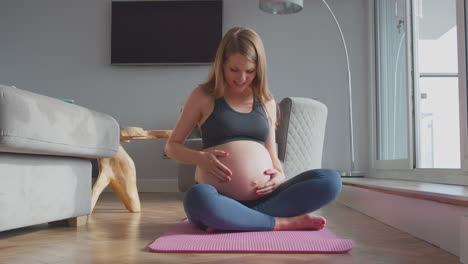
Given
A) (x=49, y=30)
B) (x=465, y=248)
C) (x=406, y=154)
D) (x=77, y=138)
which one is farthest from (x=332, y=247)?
(x=49, y=30)

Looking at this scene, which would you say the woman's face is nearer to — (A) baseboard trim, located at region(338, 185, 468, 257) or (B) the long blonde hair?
(B) the long blonde hair

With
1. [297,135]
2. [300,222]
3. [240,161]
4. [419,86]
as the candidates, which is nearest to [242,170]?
[240,161]

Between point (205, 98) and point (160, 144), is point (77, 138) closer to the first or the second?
point (205, 98)

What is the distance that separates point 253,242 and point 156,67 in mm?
3659

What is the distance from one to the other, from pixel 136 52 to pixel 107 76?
377 mm

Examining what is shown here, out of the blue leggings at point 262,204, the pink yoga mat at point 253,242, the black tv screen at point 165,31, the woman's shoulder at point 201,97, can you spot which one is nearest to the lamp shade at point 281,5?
the black tv screen at point 165,31

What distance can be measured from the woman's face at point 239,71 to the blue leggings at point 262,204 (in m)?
0.37

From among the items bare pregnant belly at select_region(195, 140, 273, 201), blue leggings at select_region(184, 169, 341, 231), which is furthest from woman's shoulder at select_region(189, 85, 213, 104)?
blue leggings at select_region(184, 169, 341, 231)

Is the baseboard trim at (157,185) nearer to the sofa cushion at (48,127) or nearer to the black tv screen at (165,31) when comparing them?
the black tv screen at (165,31)

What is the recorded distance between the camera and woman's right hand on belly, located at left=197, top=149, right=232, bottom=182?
5.24ft

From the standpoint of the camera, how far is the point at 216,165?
1.60 m

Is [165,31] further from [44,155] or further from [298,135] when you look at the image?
[44,155]

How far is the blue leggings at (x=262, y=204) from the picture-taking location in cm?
155

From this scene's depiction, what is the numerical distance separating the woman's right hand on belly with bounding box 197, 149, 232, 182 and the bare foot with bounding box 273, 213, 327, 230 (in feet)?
0.75
